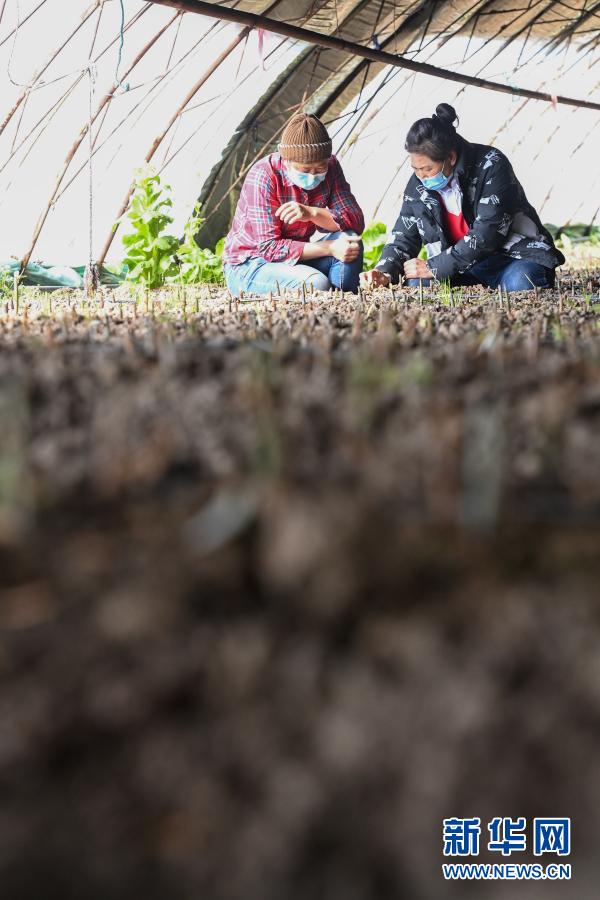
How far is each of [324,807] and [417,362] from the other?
960mm

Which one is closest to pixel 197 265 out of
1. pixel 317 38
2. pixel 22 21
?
pixel 317 38

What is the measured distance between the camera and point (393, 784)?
54cm

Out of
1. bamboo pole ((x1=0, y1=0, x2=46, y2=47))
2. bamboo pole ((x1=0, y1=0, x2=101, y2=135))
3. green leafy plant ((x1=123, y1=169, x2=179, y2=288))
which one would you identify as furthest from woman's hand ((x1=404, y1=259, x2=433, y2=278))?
bamboo pole ((x1=0, y1=0, x2=46, y2=47))

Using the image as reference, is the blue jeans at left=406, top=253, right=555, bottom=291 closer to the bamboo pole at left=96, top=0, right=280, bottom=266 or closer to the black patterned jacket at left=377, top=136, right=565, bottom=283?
the black patterned jacket at left=377, top=136, right=565, bottom=283

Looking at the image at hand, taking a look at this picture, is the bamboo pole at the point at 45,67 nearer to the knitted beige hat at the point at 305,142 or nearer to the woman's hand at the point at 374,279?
the knitted beige hat at the point at 305,142

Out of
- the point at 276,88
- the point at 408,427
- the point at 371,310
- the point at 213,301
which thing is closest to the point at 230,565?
the point at 408,427

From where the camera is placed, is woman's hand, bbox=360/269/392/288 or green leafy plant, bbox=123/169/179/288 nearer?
woman's hand, bbox=360/269/392/288

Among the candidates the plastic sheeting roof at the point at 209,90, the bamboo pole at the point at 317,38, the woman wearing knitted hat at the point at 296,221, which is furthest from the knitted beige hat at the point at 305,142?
the plastic sheeting roof at the point at 209,90

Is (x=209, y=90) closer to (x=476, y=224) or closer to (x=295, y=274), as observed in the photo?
(x=295, y=274)

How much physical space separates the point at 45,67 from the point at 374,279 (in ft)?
10.8

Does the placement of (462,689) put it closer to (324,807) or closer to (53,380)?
(324,807)

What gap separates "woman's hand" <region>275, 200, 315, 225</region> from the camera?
13.5 ft

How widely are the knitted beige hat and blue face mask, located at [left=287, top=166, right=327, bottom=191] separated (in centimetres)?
9

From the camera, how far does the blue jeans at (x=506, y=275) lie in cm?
429
